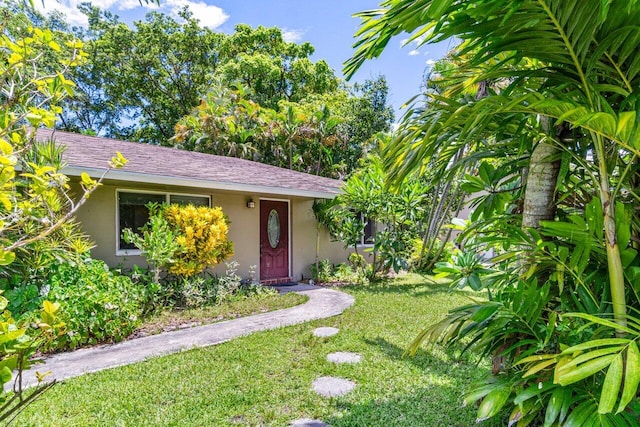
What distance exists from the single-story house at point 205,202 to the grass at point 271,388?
3472 mm

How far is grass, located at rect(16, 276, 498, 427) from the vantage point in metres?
3.22

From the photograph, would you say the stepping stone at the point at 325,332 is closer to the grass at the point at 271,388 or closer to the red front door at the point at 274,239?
the grass at the point at 271,388

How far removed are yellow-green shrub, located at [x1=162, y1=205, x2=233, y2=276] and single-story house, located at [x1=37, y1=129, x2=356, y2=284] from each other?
24.1 inches

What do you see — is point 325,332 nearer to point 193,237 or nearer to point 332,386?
point 332,386

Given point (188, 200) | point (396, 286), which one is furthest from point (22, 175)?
point (396, 286)

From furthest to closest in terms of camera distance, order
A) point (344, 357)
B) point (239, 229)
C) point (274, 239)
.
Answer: point (274, 239) < point (239, 229) < point (344, 357)

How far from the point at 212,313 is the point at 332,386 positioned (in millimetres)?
3629

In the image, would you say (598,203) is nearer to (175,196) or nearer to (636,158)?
(636,158)

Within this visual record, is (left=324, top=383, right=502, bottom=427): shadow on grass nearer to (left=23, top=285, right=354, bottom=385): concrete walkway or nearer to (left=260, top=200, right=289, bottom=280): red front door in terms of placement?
(left=23, top=285, right=354, bottom=385): concrete walkway

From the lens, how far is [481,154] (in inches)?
110

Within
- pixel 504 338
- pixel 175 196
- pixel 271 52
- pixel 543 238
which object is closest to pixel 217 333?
pixel 175 196

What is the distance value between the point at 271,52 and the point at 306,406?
78.6 feet

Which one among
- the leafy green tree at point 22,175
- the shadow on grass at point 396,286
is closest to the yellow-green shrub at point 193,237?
the shadow on grass at point 396,286

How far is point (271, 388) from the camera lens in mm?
3801
